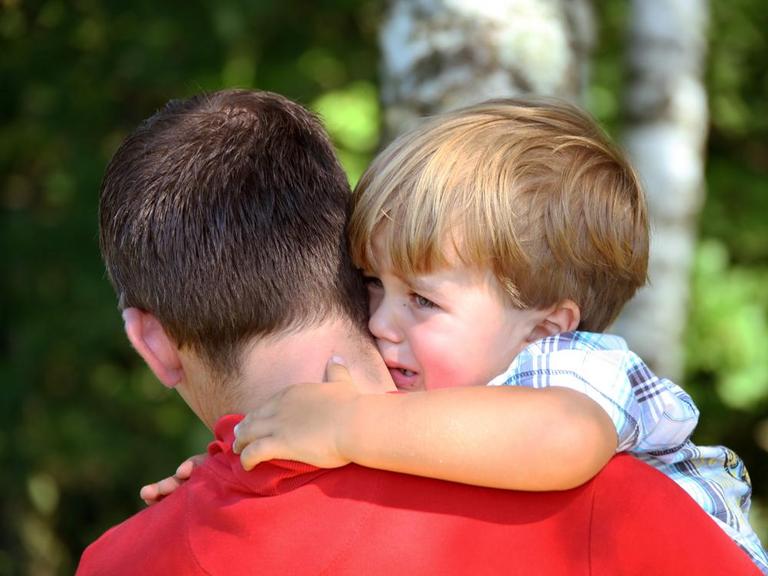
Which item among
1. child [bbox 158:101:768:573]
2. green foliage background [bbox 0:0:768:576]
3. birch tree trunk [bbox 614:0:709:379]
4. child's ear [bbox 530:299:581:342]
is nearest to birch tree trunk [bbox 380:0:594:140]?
child [bbox 158:101:768:573]

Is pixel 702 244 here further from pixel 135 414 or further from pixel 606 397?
pixel 606 397

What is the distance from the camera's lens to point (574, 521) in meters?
1.82

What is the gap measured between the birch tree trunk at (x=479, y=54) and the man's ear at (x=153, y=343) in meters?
1.22

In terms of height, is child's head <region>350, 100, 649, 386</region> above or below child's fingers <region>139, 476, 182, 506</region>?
above

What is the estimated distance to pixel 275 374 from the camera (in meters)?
2.11

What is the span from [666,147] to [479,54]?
220cm

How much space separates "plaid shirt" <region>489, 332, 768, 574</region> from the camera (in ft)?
6.70

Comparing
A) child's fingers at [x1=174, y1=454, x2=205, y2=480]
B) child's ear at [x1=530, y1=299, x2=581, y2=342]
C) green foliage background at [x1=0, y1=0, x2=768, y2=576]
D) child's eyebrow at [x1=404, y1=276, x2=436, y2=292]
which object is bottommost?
green foliage background at [x1=0, y1=0, x2=768, y2=576]

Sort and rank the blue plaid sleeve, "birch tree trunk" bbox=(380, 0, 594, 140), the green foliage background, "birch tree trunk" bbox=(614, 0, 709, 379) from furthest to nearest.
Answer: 1. the green foliage background
2. "birch tree trunk" bbox=(614, 0, 709, 379)
3. "birch tree trunk" bbox=(380, 0, 594, 140)
4. the blue plaid sleeve

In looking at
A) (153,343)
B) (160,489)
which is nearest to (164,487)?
(160,489)

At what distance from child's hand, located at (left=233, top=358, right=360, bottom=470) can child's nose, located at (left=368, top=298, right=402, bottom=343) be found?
26 cm

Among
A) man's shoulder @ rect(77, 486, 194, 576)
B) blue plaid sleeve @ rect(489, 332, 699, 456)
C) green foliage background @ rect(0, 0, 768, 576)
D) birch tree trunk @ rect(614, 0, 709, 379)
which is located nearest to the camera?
man's shoulder @ rect(77, 486, 194, 576)

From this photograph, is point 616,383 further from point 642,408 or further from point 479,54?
point 479,54

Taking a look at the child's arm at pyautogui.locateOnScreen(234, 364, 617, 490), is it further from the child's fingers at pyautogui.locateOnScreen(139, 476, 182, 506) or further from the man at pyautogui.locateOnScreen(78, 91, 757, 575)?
the child's fingers at pyautogui.locateOnScreen(139, 476, 182, 506)
